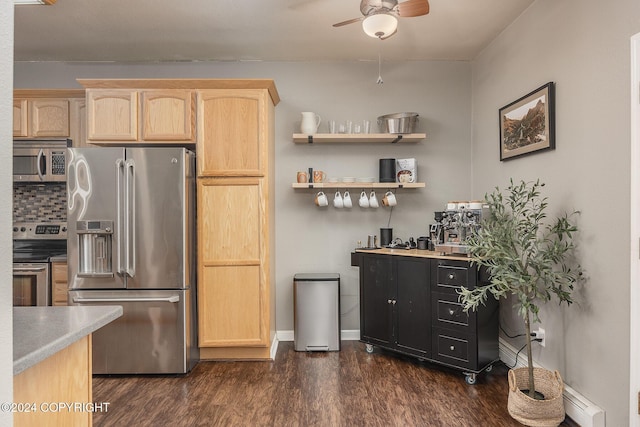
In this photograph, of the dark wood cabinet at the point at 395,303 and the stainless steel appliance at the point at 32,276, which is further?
the stainless steel appliance at the point at 32,276

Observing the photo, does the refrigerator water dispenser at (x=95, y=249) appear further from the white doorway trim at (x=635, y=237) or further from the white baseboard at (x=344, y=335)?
the white doorway trim at (x=635, y=237)

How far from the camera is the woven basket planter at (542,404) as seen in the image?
2.26m

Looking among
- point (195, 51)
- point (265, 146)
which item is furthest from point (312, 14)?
point (195, 51)

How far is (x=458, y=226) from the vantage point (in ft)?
10.3

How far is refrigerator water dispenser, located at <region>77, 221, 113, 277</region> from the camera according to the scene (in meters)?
3.07

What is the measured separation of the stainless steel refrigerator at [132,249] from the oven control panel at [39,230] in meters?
0.95

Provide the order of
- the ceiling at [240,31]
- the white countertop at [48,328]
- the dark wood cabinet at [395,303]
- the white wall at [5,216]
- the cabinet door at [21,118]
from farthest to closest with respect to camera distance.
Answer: the cabinet door at [21,118]
the dark wood cabinet at [395,303]
the ceiling at [240,31]
the white countertop at [48,328]
the white wall at [5,216]

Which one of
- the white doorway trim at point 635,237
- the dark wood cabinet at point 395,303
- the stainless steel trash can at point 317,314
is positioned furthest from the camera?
the stainless steel trash can at point 317,314

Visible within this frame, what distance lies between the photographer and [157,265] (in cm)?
312

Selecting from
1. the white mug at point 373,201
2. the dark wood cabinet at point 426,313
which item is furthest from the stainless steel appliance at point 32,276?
the white mug at point 373,201

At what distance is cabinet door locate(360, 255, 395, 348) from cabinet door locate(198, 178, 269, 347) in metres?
0.87

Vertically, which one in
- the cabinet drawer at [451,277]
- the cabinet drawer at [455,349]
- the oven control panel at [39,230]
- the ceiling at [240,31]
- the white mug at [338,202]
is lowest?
the cabinet drawer at [455,349]

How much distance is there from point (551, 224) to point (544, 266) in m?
0.43

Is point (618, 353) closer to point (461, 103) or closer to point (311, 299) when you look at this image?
point (311, 299)
